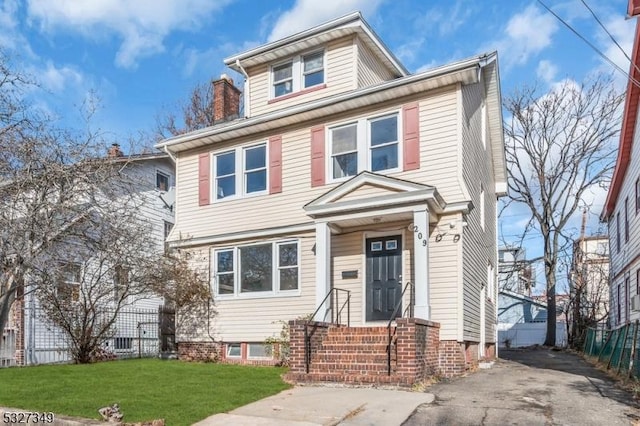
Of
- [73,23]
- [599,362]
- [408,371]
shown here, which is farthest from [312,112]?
[599,362]

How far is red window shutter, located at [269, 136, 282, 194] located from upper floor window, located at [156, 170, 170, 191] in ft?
24.0

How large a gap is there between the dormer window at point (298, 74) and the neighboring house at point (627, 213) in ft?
24.1

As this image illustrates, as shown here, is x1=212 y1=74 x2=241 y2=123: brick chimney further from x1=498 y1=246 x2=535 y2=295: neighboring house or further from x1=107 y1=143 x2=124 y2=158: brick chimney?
x1=498 y1=246 x2=535 y2=295: neighboring house

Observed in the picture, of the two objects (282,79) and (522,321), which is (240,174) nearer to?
(282,79)

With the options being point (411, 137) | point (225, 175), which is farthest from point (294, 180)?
point (411, 137)

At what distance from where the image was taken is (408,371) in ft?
30.9

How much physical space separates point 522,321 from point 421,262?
77.7 ft

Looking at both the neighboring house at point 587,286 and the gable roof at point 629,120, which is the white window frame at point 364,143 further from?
the neighboring house at point 587,286

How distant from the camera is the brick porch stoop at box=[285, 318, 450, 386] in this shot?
31.3ft

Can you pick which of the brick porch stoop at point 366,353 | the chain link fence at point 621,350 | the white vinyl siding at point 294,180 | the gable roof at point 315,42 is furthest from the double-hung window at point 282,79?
the chain link fence at point 621,350

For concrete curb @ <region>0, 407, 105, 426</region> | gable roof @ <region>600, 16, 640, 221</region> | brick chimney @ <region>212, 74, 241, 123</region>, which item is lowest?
concrete curb @ <region>0, 407, 105, 426</region>

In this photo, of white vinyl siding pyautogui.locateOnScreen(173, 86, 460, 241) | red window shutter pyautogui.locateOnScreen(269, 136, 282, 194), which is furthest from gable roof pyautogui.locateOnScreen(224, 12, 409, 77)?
red window shutter pyautogui.locateOnScreen(269, 136, 282, 194)

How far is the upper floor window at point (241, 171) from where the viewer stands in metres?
14.7

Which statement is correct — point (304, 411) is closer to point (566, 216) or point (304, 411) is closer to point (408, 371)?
point (408, 371)
